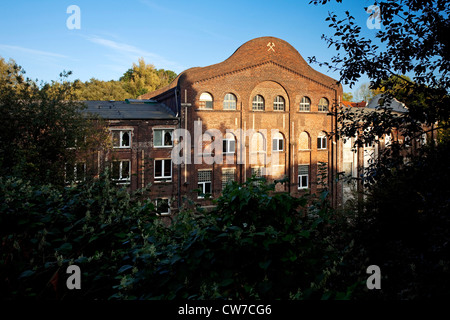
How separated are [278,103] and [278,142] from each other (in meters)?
3.91

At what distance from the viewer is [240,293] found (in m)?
3.59

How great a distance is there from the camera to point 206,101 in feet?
96.7

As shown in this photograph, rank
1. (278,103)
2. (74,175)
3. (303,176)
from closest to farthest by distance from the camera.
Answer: (74,175), (278,103), (303,176)

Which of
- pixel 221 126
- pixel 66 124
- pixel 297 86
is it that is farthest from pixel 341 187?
pixel 66 124

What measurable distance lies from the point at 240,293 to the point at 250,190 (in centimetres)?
146

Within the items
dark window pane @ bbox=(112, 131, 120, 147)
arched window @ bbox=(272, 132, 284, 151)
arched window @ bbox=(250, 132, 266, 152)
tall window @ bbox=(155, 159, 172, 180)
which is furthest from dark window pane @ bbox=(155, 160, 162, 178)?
arched window @ bbox=(272, 132, 284, 151)

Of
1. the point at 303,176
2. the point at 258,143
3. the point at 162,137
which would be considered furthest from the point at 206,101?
the point at 303,176

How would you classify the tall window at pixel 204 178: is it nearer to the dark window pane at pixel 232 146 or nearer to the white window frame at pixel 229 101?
the dark window pane at pixel 232 146

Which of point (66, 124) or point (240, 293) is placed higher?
point (66, 124)

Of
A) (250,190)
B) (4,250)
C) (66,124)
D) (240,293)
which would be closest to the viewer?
(240,293)

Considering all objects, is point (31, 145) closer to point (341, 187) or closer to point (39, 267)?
point (39, 267)

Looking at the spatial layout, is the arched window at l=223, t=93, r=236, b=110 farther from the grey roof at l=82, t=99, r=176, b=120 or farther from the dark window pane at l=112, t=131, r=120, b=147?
the dark window pane at l=112, t=131, r=120, b=147

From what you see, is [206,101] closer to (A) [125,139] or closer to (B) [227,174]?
(B) [227,174]

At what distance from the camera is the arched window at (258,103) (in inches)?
1229
